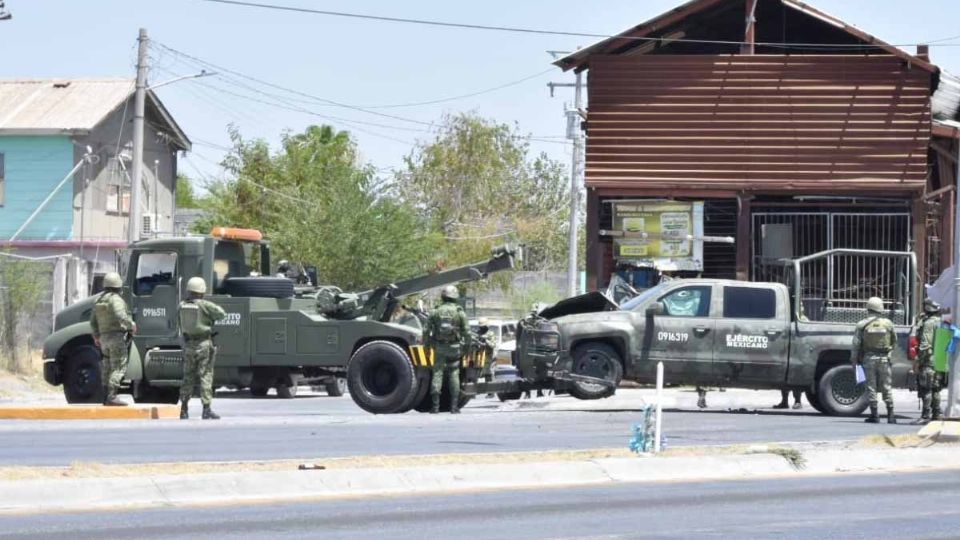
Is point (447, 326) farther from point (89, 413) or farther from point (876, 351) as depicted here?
point (876, 351)

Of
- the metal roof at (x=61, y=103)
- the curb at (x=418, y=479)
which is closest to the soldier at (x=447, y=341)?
the curb at (x=418, y=479)

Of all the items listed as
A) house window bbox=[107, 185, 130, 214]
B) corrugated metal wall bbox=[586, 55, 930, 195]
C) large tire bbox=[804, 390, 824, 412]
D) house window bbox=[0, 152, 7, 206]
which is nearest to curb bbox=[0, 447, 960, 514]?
large tire bbox=[804, 390, 824, 412]

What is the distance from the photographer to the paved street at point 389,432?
1440 centimetres

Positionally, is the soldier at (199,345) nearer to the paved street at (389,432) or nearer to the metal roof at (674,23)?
the paved street at (389,432)

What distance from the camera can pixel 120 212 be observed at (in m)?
45.6

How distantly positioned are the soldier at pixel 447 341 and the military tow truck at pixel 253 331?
0.30m

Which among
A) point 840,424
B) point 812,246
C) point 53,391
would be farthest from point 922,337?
point 53,391

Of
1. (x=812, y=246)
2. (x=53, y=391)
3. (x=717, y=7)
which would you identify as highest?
(x=717, y=7)

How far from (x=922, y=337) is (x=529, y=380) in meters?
5.32

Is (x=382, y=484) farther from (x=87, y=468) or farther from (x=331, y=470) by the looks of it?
(x=87, y=468)

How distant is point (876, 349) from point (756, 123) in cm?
1059

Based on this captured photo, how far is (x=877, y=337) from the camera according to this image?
64.2ft

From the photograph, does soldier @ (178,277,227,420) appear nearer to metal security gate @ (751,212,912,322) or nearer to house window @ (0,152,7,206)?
metal security gate @ (751,212,912,322)

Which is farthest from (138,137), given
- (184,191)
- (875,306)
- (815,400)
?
(184,191)
